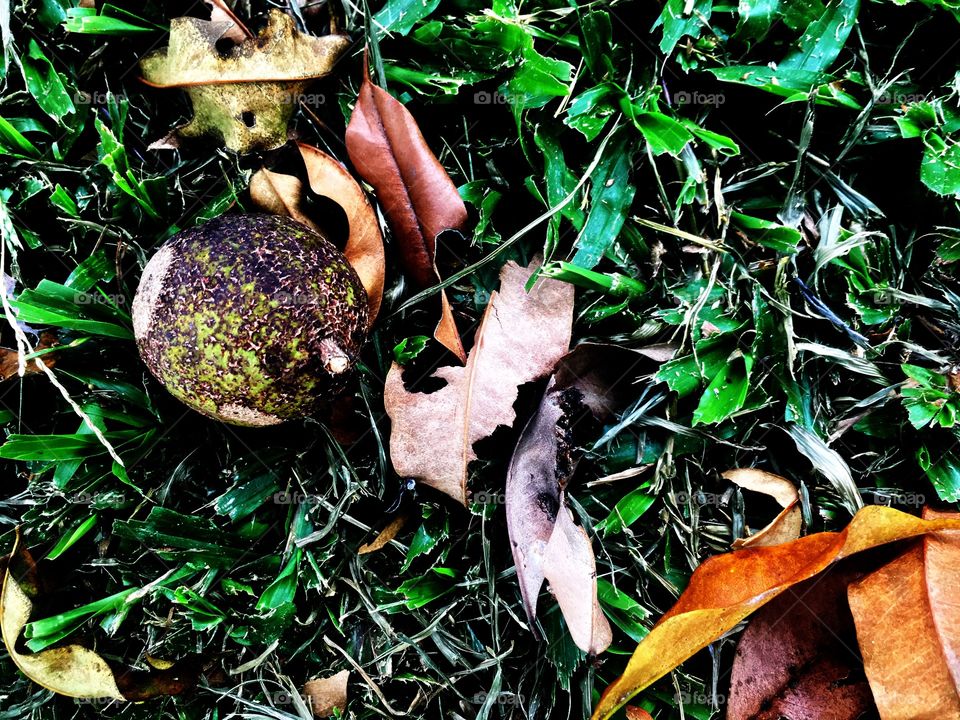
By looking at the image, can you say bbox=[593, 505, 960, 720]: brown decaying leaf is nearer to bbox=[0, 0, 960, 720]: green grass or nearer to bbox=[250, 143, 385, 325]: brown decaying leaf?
bbox=[0, 0, 960, 720]: green grass

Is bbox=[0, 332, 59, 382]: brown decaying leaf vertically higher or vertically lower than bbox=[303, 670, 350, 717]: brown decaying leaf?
higher

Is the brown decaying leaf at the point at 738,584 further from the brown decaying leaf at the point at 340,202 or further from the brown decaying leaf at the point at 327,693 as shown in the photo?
the brown decaying leaf at the point at 340,202

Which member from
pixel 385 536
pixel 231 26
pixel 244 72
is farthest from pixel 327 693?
pixel 231 26

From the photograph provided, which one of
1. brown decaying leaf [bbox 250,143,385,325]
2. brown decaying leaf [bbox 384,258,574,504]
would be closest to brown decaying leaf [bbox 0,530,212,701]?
brown decaying leaf [bbox 384,258,574,504]

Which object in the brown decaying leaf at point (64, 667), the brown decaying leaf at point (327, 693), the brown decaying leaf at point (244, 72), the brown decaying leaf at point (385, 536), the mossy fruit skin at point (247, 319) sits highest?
the brown decaying leaf at point (244, 72)

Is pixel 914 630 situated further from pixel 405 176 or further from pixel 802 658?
pixel 405 176

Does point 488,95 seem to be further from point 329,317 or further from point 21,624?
point 21,624

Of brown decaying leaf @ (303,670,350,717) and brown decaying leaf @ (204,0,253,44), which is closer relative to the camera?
brown decaying leaf @ (204,0,253,44)

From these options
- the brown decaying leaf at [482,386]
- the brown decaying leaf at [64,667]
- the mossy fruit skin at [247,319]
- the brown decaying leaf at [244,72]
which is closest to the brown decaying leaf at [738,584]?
the brown decaying leaf at [482,386]
